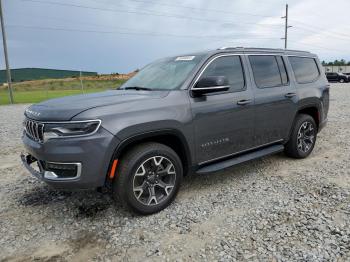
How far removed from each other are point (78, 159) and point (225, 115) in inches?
78.1

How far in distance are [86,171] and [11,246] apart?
106 centimetres

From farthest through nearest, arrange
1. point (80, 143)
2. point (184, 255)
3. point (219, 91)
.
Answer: point (219, 91) < point (80, 143) < point (184, 255)

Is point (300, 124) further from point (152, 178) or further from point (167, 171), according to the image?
point (152, 178)

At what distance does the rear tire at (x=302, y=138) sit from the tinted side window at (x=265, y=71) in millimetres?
859

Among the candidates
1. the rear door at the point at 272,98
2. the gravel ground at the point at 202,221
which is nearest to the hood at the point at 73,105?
the gravel ground at the point at 202,221

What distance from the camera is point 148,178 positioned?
3609 mm

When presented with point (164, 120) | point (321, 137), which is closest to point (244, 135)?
point (164, 120)

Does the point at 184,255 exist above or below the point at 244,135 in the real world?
below

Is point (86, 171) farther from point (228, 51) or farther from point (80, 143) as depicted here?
point (228, 51)

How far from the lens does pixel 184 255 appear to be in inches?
114

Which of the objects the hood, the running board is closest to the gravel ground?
the running board

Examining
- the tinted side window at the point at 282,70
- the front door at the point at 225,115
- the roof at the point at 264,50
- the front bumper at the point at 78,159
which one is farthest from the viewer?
the tinted side window at the point at 282,70

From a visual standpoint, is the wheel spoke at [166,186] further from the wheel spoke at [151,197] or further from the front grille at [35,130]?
the front grille at [35,130]

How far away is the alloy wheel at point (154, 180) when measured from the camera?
354cm
